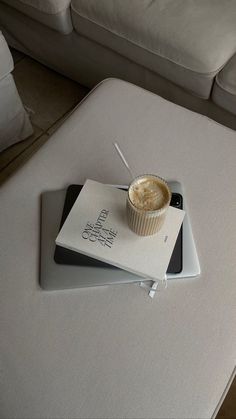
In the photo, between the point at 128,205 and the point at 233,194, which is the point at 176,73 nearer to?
the point at 233,194

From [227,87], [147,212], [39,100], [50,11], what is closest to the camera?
[147,212]

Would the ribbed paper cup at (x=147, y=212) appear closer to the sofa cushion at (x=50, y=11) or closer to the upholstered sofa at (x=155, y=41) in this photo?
the upholstered sofa at (x=155, y=41)

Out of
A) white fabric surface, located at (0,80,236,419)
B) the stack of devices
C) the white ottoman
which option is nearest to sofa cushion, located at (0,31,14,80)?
the white ottoman

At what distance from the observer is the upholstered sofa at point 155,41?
1134 mm

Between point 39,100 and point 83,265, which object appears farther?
point 39,100

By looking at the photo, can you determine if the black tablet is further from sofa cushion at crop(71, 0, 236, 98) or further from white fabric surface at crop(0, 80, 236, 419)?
sofa cushion at crop(71, 0, 236, 98)

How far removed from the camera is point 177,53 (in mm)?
1152

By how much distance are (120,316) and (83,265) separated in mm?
121

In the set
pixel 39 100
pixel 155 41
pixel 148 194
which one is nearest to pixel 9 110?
pixel 39 100

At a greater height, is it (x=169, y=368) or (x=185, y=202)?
(x=185, y=202)

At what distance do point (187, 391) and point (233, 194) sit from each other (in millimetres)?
415

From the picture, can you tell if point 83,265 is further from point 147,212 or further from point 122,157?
point 122,157

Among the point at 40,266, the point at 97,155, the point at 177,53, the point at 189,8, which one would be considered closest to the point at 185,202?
the point at 97,155

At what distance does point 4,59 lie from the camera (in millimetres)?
1189
